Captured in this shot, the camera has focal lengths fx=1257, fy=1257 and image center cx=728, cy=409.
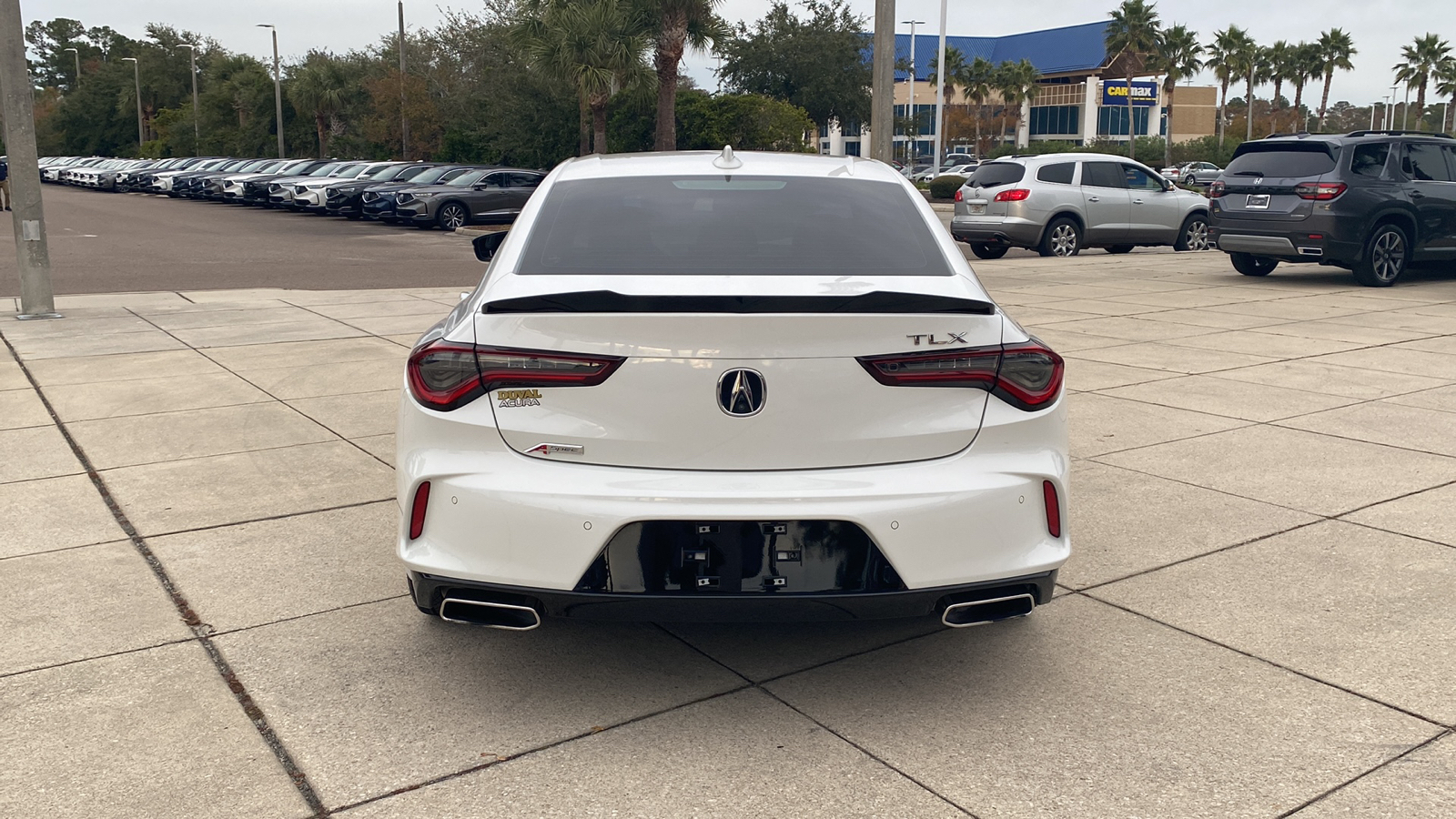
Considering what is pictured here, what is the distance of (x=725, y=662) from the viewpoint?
396 centimetres

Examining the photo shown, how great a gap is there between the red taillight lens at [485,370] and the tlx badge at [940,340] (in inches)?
30.7

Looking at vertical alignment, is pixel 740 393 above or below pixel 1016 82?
below

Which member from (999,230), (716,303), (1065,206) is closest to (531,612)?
(716,303)

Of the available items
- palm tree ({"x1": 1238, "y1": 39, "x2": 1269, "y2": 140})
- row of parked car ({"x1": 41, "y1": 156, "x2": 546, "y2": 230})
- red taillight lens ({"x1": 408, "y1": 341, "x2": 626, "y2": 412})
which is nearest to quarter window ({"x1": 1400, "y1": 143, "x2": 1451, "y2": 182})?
row of parked car ({"x1": 41, "y1": 156, "x2": 546, "y2": 230})

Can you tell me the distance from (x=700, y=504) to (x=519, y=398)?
22.4 inches

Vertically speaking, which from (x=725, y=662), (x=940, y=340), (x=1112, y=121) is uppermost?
(x=1112, y=121)

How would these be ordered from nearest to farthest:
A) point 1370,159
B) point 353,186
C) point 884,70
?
point 1370,159 < point 884,70 < point 353,186

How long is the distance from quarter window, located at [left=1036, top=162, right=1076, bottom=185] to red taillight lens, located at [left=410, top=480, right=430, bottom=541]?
1770 centimetres

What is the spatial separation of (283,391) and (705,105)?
123 ft

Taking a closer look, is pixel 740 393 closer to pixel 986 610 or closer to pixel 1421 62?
pixel 986 610

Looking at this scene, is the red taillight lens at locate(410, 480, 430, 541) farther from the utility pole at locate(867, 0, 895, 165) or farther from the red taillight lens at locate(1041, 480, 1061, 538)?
the utility pole at locate(867, 0, 895, 165)

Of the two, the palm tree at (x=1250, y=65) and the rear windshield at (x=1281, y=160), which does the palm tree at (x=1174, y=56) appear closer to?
the palm tree at (x=1250, y=65)

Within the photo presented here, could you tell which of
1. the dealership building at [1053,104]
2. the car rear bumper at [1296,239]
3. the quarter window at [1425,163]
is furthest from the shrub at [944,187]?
the dealership building at [1053,104]

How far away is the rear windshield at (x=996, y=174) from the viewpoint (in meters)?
19.8
